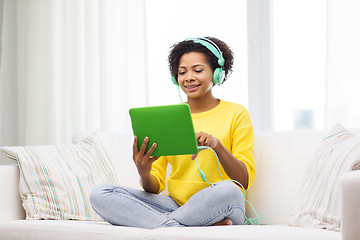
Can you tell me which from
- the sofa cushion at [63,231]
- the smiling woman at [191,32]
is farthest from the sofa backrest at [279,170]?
the smiling woman at [191,32]

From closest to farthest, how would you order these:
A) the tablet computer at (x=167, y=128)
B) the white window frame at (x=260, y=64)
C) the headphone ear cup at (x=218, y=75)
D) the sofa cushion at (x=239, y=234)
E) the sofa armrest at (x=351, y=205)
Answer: the sofa armrest at (x=351, y=205), the sofa cushion at (x=239, y=234), the tablet computer at (x=167, y=128), the headphone ear cup at (x=218, y=75), the white window frame at (x=260, y=64)

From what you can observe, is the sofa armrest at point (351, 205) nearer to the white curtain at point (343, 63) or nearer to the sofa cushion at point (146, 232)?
the sofa cushion at point (146, 232)

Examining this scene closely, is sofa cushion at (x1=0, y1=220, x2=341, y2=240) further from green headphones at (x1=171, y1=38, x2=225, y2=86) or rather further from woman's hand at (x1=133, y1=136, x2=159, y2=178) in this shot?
green headphones at (x1=171, y1=38, x2=225, y2=86)

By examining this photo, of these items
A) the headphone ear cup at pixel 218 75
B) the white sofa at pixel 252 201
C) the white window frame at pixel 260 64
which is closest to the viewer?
the white sofa at pixel 252 201

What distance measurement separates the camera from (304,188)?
1.73 m

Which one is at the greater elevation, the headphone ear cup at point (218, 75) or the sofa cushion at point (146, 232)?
the headphone ear cup at point (218, 75)

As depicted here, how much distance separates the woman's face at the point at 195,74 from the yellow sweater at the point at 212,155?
3.7 inches

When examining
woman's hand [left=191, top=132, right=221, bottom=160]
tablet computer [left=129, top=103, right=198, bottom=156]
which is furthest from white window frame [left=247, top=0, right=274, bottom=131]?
tablet computer [left=129, top=103, right=198, bottom=156]

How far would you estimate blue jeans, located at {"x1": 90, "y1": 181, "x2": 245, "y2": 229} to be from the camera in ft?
5.24

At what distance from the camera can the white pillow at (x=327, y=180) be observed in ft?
5.00

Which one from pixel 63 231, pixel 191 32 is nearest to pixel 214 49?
pixel 63 231

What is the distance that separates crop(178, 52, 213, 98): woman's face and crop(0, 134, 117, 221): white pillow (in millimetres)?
485

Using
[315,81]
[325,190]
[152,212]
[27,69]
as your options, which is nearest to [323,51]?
[315,81]

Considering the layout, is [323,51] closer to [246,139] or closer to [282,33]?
[282,33]
